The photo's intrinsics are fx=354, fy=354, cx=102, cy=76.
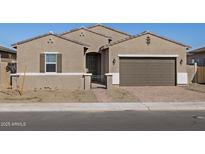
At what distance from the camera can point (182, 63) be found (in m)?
27.2

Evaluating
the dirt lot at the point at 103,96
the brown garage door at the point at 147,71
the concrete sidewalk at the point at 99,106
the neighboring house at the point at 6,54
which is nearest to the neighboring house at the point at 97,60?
the brown garage door at the point at 147,71

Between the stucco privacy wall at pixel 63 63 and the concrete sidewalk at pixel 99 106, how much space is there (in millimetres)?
6770

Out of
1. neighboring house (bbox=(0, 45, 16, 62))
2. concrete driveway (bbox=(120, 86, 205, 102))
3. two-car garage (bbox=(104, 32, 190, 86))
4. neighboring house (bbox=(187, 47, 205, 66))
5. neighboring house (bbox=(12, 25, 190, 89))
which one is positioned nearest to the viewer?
concrete driveway (bbox=(120, 86, 205, 102))

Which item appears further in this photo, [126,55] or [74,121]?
[126,55]

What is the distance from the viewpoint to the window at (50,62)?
24250 millimetres

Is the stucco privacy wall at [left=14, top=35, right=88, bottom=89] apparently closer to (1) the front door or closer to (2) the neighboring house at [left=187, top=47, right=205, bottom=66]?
(1) the front door

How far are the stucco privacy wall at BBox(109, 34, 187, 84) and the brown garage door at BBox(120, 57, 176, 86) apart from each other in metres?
0.47

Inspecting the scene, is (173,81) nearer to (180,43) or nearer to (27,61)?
(180,43)

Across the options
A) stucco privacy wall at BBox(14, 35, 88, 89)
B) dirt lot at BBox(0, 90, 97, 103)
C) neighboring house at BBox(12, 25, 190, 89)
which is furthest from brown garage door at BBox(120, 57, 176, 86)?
dirt lot at BBox(0, 90, 97, 103)

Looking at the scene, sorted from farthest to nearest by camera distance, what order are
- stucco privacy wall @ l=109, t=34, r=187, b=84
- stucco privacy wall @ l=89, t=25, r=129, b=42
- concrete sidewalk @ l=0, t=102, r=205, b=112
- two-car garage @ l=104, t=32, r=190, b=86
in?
1. stucco privacy wall @ l=89, t=25, r=129, b=42
2. two-car garage @ l=104, t=32, r=190, b=86
3. stucco privacy wall @ l=109, t=34, r=187, b=84
4. concrete sidewalk @ l=0, t=102, r=205, b=112

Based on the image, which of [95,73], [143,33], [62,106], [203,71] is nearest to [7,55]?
[95,73]

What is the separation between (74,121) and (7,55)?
28.5 metres

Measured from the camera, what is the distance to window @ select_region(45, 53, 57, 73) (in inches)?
955

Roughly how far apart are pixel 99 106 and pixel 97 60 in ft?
47.7
